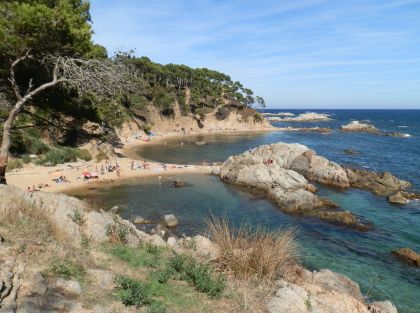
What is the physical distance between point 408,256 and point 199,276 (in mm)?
17293

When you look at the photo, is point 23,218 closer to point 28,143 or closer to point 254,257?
point 254,257

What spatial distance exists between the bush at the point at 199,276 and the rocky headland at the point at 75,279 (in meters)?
0.76

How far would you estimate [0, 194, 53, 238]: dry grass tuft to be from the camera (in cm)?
941

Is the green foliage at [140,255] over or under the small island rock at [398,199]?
over

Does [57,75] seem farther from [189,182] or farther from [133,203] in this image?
[189,182]

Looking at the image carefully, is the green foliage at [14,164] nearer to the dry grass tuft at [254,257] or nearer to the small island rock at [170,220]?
the small island rock at [170,220]

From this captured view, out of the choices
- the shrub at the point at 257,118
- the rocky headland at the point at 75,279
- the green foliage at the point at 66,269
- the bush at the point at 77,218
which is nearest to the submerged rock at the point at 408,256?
the rocky headland at the point at 75,279

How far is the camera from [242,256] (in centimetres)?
998

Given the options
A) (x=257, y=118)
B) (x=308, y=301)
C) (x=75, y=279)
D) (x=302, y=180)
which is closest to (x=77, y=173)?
(x=302, y=180)

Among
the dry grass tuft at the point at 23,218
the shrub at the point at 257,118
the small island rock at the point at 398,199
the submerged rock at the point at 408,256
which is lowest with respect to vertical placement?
the submerged rock at the point at 408,256

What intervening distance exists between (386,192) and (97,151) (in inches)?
1374

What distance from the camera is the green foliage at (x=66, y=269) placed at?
27.0ft

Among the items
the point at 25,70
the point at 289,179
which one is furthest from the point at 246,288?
the point at 289,179

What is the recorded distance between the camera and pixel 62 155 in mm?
→ 41344
